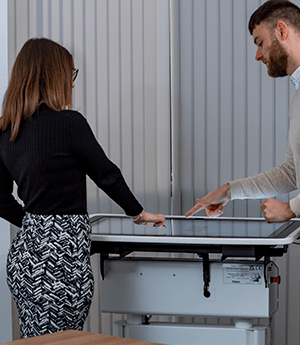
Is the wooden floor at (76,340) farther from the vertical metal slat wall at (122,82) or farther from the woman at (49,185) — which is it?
the vertical metal slat wall at (122,82)

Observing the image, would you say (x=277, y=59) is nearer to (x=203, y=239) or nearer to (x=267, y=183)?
(x=267, y=183)

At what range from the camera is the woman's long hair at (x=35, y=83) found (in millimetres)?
1625

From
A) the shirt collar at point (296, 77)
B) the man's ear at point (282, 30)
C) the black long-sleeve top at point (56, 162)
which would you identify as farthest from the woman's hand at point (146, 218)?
the man's ear at point (282, 30)

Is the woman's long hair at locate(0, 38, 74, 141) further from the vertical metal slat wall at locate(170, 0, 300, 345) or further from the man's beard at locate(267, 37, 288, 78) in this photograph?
the vertical metal slat wall at locate(170, 0, 300, 345)

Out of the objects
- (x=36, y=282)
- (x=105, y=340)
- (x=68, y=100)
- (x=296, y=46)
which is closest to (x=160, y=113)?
(x=296, y=46)

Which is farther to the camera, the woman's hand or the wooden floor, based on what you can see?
the woman's hand

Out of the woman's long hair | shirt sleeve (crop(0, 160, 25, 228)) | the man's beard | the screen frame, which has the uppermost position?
the man's beard

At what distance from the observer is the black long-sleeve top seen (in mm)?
1595

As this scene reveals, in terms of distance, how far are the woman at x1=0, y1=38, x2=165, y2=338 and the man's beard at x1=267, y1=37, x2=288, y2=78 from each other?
85cm

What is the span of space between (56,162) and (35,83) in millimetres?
276

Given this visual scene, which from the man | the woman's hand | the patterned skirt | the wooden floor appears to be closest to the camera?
the wooden floor

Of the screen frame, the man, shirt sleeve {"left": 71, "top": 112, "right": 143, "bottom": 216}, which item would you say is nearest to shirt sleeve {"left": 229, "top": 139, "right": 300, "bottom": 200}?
the man

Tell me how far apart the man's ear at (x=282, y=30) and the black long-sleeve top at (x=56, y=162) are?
91 centimetres

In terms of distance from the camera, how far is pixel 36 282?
1591 millimetres
